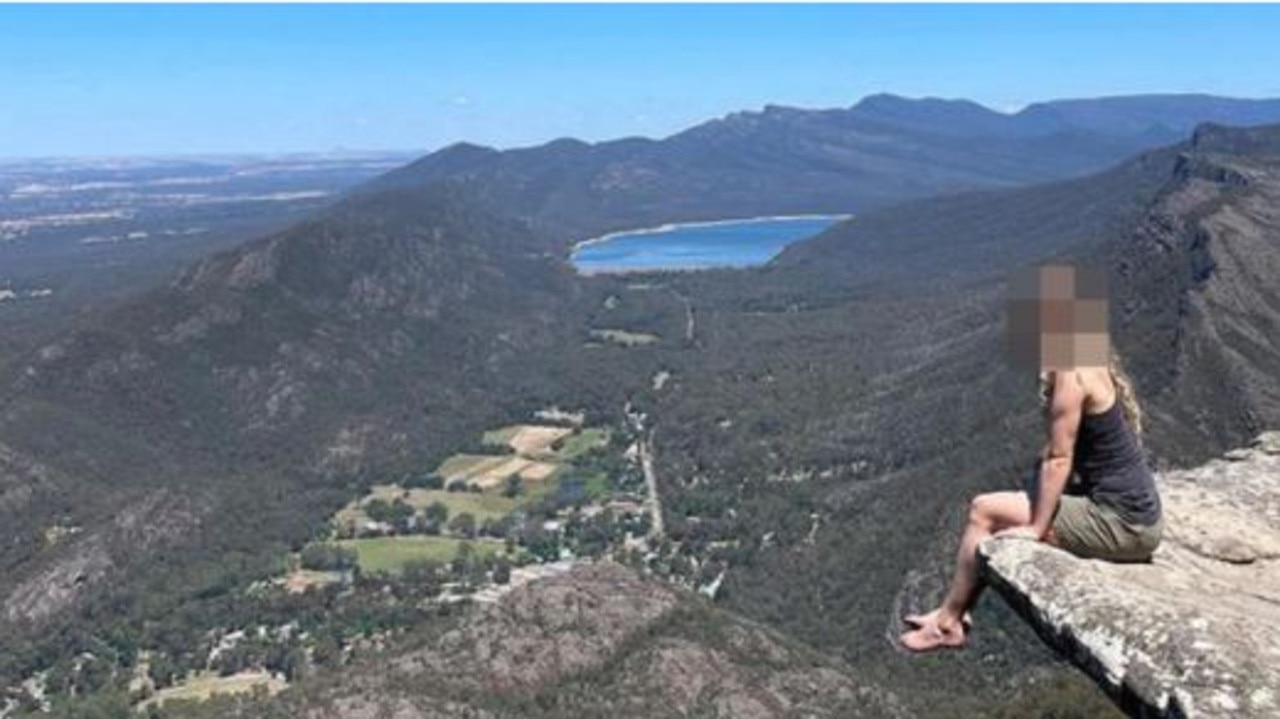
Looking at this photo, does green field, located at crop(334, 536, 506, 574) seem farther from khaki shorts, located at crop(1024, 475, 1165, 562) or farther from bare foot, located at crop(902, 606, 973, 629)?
khaki shorts, located at crop(1024, 475, 1165, 562)

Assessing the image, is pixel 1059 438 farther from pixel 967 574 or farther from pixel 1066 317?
pixel 967 574

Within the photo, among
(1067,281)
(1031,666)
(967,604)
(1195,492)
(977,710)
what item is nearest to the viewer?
(1067,281)

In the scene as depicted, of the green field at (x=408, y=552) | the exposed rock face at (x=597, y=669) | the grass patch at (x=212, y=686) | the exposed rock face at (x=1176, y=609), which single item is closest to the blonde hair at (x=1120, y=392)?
the exposed rock face at (x=1176, y=609)

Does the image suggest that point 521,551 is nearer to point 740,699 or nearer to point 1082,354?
point 740,699

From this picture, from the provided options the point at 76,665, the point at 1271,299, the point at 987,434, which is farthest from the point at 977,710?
the point at 76,665

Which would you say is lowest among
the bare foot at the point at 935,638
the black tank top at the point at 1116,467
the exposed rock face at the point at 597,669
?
the exposed rock face at the point at 597,669

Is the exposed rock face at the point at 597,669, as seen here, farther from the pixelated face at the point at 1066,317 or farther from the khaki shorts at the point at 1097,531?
the pixelated face at the point at 1066,317

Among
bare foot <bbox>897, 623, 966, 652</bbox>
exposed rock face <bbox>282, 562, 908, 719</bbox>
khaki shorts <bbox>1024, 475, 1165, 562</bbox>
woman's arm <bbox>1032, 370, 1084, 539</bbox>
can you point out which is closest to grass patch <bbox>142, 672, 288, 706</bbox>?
exposed rock face <bbox>282, 562, 908, 719</bbox>
